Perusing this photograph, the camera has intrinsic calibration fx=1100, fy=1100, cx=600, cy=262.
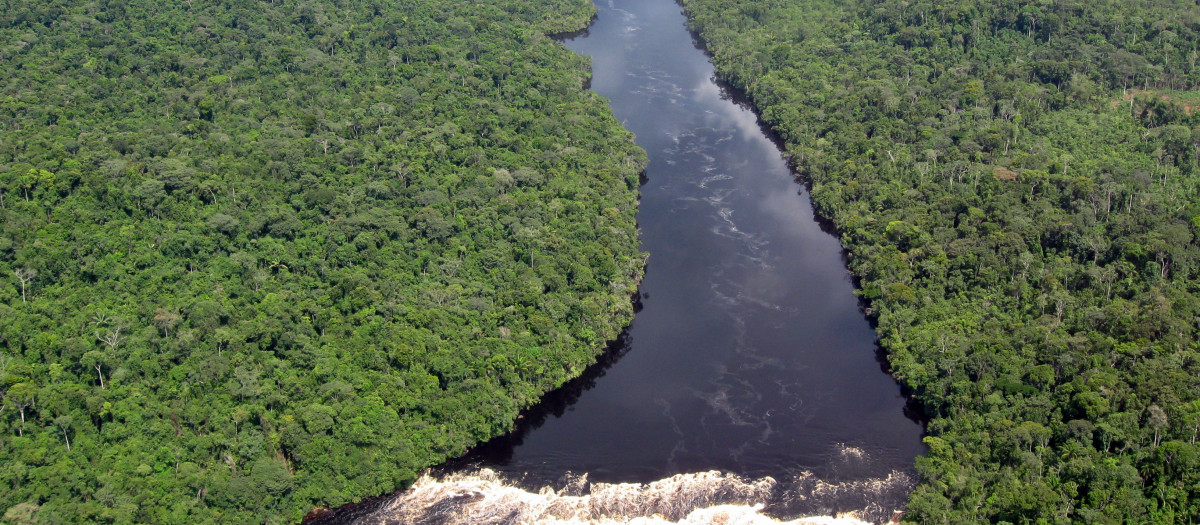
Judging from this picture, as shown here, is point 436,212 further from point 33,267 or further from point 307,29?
point 307,29

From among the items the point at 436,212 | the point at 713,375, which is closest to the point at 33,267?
the point at 436,212

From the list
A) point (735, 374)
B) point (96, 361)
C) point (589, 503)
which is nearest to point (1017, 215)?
point (735, 374)

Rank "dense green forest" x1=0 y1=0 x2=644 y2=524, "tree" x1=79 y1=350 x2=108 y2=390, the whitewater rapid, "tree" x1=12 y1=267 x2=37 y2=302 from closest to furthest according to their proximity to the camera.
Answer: the whitewater rapid < "dense green forest" x1=0 y1=0 x2=644 y2=524 < "tree" x1=79 y1=350 x2=108 y2=390 < "tree" x1=12 y1=267 x2=37 y2=302

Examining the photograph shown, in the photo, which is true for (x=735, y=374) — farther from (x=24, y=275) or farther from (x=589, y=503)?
(x=24, y=275)

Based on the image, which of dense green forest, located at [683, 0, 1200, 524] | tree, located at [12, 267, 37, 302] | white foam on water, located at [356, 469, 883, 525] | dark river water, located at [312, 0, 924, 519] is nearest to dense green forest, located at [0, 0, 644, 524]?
tree, located at [12, 267, 37, 302]

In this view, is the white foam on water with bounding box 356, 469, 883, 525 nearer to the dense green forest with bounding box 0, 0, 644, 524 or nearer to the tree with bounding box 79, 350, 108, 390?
the dense green forest with bounding box 0, 0, 644, 524

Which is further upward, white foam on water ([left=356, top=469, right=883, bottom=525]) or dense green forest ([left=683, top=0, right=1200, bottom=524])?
dense green forest ([left=683, top=0, right=1200, bottom=524])

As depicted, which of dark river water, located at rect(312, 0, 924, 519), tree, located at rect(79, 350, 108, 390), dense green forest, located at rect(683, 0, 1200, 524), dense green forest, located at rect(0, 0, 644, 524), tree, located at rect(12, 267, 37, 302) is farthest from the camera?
tree, located at rect(12, 267, 37, 302)
